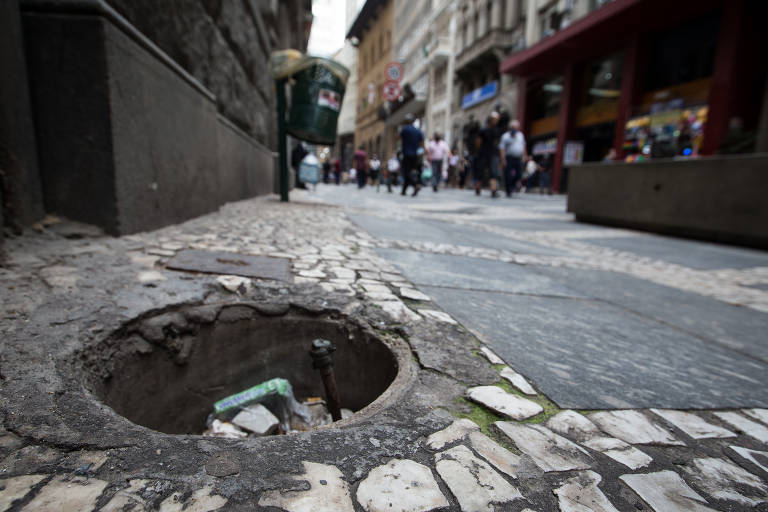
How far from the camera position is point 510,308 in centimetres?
179

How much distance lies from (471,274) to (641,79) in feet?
47.6

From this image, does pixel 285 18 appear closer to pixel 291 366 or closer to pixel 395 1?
pixel 291 366

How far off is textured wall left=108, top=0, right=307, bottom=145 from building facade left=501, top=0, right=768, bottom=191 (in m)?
7.50

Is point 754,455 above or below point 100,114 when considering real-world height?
below

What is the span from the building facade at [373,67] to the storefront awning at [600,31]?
21.6 metres

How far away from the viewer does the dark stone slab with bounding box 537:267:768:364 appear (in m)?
1.73

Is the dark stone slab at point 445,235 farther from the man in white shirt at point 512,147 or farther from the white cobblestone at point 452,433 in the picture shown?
the man in white shirt at point 512,147

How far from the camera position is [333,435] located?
80 centimetres

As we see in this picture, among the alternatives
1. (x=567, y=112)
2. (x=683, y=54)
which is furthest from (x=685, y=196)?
(x=567, y=112)

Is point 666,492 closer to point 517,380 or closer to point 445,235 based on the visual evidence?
point 517,380

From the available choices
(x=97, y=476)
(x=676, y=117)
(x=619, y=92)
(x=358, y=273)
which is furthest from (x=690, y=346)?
(x=619, y=92)

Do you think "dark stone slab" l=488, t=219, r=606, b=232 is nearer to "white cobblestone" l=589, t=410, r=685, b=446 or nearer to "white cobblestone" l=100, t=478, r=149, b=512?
"white cobblestone" l=589, t=410, r=685, b=446

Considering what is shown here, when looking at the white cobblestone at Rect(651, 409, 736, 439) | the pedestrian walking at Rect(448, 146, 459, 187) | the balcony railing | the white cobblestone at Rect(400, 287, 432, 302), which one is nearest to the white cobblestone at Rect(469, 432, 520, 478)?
the white cobblestone at Rect(651, 409, 736, 439)

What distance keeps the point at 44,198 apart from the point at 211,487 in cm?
205
